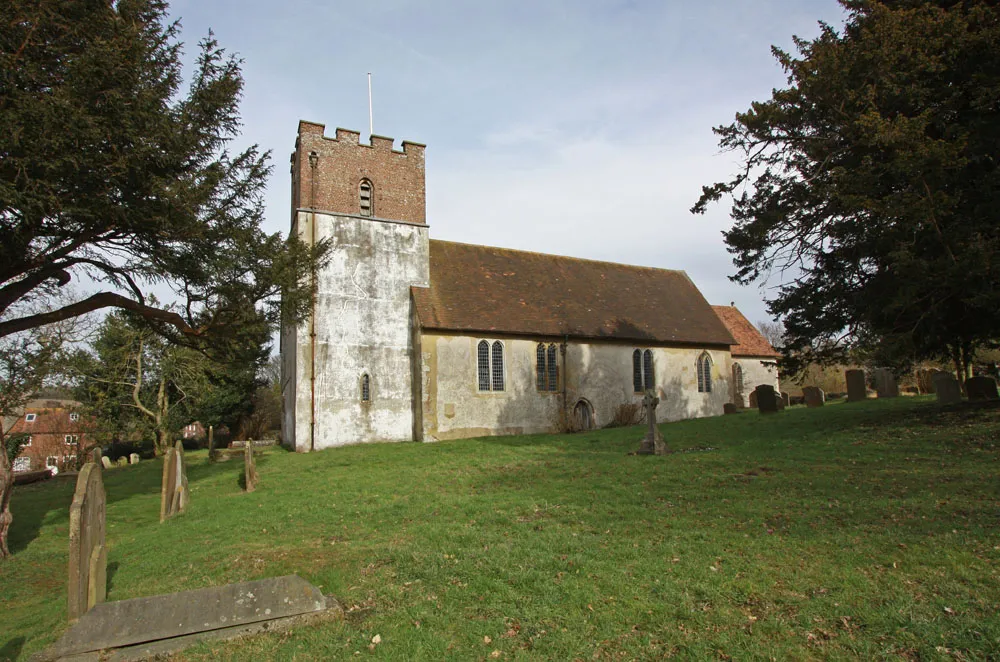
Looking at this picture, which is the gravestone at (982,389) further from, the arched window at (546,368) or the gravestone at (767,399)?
the arched window at (546,368)

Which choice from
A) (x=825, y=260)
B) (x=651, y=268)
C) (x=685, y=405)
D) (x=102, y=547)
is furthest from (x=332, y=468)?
(x=651, y=268)

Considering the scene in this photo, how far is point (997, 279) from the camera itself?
10703 millimetres

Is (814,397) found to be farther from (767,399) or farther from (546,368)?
(546,368)

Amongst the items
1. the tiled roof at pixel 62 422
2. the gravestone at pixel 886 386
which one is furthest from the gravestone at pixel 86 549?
the gravestone at pixel 886 386

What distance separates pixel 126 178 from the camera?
9.16 m

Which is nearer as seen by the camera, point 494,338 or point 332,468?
point 332,468

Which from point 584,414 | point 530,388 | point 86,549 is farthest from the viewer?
point 584,414

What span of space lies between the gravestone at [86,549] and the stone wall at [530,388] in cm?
1531

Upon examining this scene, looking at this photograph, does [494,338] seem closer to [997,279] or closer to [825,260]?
[825,260]

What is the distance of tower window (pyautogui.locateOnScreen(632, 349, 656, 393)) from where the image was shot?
85.6ft

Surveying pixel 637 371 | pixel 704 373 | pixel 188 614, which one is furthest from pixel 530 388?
pixel 188 614

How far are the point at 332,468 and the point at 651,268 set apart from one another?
2130 cm

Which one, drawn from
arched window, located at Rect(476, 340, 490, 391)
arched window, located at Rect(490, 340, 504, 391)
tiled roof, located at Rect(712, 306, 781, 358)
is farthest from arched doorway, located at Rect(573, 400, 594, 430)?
tiled roof, located at Rect(712, 306, 781, 358)

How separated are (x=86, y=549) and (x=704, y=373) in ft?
84.6
